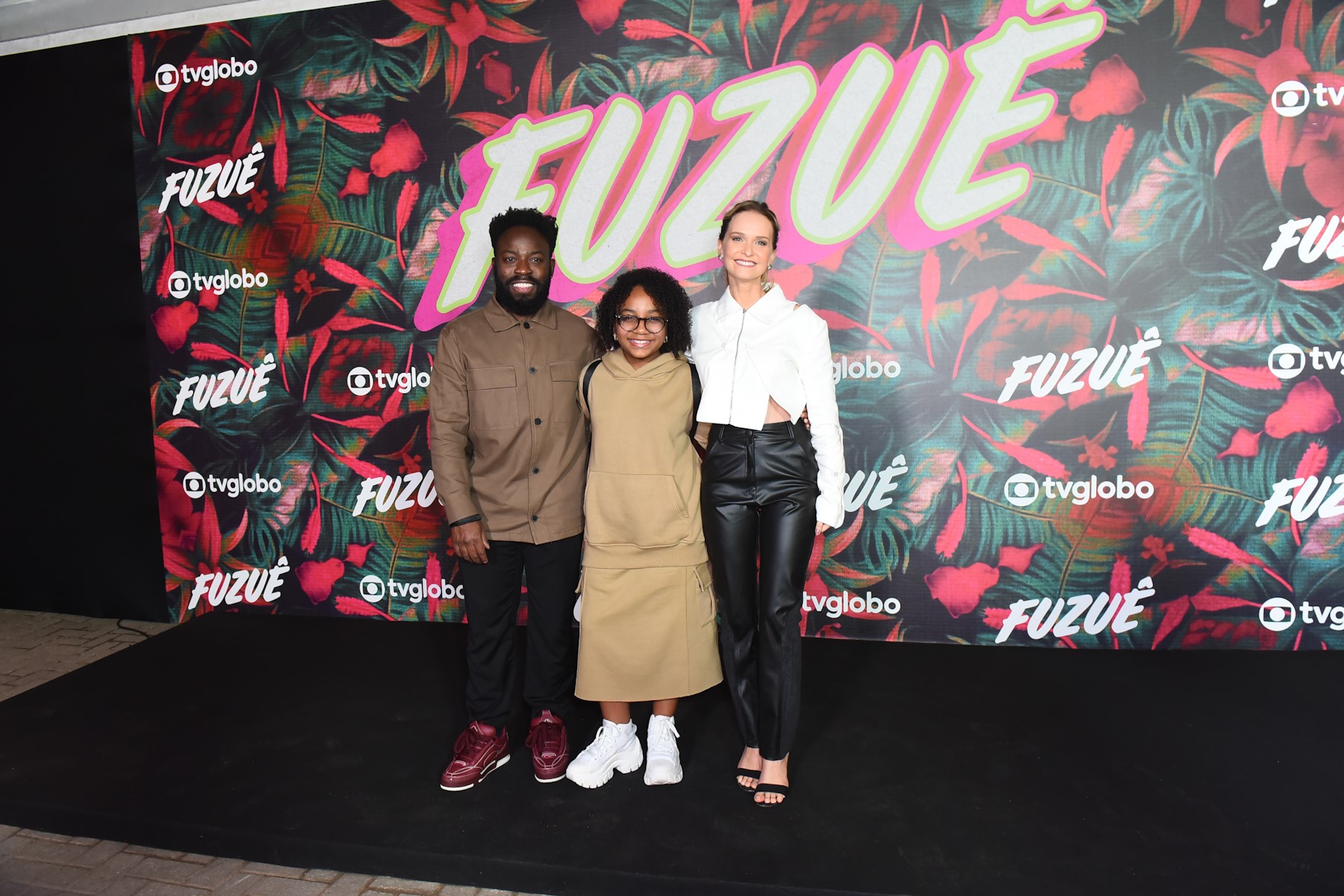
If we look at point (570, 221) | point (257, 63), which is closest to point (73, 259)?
point (257, 63)

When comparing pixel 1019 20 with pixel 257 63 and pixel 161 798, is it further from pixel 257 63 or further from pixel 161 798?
pixel 161 798

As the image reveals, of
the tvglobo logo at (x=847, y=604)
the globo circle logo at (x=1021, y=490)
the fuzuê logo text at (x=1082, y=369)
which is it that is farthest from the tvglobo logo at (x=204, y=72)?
the globo circle logo at (x=1021, y=490)

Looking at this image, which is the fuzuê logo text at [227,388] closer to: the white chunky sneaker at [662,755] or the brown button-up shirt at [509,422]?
the brown button-up shirt at [509,422]

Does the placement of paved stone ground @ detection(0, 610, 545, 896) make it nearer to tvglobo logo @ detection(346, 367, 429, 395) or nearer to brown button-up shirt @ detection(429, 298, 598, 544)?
brown button-up shirt @ detection(429, 298, 598, 544)

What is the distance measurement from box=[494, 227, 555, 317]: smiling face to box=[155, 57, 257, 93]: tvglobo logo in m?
2.23

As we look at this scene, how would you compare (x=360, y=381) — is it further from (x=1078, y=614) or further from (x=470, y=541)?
(x=1078, y=614)

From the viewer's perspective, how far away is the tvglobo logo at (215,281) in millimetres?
3646

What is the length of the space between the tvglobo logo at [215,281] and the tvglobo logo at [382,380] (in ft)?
1.99

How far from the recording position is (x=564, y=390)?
7.47 ft

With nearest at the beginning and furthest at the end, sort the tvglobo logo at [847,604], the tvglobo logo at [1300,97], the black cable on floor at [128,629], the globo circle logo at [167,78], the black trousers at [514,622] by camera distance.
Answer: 1. the black trousers at [514,622]
2. the tvglobo logo at [1300,97]
3. the tvglobo logo at [847,604]
4. the globo circle logo at [167,78]
5. the black cable on floor at [128,629]

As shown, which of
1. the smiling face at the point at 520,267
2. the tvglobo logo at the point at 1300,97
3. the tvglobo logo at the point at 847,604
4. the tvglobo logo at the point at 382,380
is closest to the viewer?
the smiling face at the point at 520,267

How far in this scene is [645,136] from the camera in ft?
10.7

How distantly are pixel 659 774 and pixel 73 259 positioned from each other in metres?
3.70

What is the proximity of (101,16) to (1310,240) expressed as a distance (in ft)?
17.3
